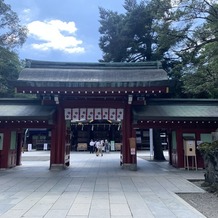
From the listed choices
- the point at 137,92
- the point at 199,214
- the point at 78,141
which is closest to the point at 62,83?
the point at 137,92

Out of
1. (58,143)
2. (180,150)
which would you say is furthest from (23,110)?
(180,150)

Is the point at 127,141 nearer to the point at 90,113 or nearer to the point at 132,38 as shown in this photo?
the point at 90,113

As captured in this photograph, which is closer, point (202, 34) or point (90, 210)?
point (90, 210)

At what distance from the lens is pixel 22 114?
49.1ft

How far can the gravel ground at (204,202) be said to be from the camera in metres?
6.79

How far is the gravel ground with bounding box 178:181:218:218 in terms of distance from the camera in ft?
22.3

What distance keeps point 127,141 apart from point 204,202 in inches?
305

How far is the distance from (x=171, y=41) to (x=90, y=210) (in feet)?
38.3

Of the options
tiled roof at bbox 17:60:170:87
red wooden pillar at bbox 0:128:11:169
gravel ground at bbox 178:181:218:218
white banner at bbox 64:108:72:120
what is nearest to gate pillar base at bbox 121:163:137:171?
white banner at bbox 64:108:72:120

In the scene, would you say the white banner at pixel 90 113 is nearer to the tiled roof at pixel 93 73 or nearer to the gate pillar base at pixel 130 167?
the tiled roof at pixel 93 73

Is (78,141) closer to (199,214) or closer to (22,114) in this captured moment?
(22,114)

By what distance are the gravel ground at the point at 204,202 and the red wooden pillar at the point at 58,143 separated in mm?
8194

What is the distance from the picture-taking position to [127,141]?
15.3 meters

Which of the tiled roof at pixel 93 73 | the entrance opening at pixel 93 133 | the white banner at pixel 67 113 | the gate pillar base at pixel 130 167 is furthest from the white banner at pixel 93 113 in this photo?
the entrance opening at pixel 93 133
